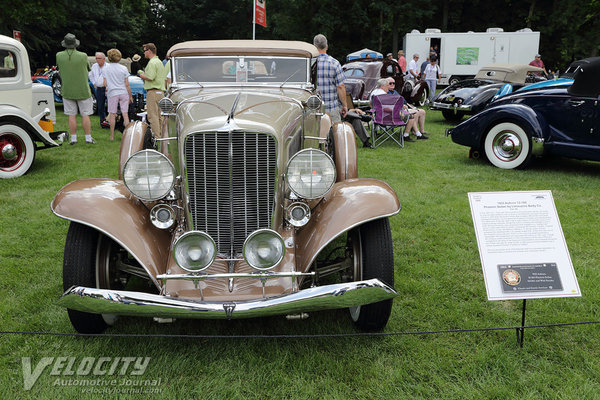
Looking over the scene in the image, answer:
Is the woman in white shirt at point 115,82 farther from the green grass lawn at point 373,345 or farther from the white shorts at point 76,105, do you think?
the green grass lawn at point 373,345

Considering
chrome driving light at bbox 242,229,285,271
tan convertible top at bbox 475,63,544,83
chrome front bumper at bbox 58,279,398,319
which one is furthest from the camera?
tan convertible top at bbox 475,63,544,83

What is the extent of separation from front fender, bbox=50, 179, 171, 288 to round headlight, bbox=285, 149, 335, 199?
918 millimetres

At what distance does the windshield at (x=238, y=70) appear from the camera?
4.37m

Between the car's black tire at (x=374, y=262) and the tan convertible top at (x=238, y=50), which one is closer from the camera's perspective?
the car's black tire at (x=374, y=262)

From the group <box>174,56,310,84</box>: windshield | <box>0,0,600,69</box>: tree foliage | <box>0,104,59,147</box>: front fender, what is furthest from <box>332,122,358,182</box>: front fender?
<box>0,0,600,69</box>: tree foliage

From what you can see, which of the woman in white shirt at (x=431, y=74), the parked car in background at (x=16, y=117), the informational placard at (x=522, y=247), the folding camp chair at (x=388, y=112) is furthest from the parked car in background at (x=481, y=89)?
the informational placard at (x=522, y=247)

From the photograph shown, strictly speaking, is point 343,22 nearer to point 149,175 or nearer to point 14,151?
point 14,151

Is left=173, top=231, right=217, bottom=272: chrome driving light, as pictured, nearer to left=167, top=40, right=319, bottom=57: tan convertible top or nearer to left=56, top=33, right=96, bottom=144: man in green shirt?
left=167, top=40, right=319, bottom=57: tan convertible top

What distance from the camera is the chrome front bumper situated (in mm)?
2469

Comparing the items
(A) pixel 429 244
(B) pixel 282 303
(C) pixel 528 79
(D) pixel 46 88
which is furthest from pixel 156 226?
(C) pixel 528 79

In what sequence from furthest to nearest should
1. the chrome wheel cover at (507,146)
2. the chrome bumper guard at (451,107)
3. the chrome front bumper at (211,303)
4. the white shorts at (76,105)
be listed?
1. the chrome bumper guard at (451,107)
2. the white shorts at (76,105)
3. the chrome wheel cover at (507,146)
4. the chrome front bumper at (211,303)

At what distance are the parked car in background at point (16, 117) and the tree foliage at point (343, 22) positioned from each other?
59.0 ft

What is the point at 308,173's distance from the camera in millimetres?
2996

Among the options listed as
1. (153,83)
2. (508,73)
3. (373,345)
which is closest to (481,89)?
(508,73)
